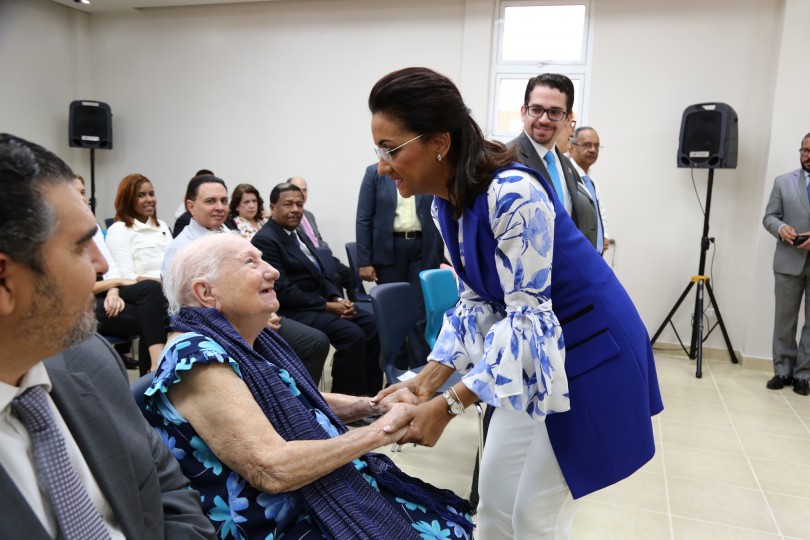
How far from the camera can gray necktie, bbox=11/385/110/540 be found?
0.82 m

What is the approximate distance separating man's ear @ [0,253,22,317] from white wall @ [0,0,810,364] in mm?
5261

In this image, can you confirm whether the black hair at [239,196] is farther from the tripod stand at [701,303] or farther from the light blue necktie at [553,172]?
the tripod stand at [701,303]

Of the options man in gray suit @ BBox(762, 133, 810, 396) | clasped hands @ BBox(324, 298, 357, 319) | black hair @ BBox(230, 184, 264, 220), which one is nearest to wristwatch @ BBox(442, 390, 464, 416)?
clasped hands @ BBox(324, 298, 357, 319)

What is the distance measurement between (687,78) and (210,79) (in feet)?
15.9

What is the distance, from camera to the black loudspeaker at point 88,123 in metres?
6.65

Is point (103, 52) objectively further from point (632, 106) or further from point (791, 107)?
point (791, 107)

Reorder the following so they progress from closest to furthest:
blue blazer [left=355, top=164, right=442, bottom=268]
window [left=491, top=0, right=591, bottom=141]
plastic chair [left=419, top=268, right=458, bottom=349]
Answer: plastic chair [left=419, top=268, right=458, bottom=349] < blue blazer [left=355, top=164, right=442, bottom=268] < window [left=491, top=0, right=591, bottom=141]

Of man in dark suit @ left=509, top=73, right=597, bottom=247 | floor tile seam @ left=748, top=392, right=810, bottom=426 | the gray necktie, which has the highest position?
man in dark suit @ left=509, top=73, right=597, bottom=247

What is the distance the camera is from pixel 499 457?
5.07 feet

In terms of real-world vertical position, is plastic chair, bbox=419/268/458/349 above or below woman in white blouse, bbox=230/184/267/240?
below

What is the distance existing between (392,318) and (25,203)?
89.8 inches

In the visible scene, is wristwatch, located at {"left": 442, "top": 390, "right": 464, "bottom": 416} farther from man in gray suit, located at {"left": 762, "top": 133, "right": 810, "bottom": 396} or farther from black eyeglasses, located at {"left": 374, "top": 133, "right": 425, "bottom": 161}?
man in gray suit, located at {"left": 762, "top": 133, "right": 810, "bottom": 396}

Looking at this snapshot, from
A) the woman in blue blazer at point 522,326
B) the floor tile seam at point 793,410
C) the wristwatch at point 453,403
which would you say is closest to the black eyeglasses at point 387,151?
the woman in blue blazer at point 522,326

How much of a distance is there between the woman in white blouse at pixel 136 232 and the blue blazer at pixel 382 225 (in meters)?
1.45
